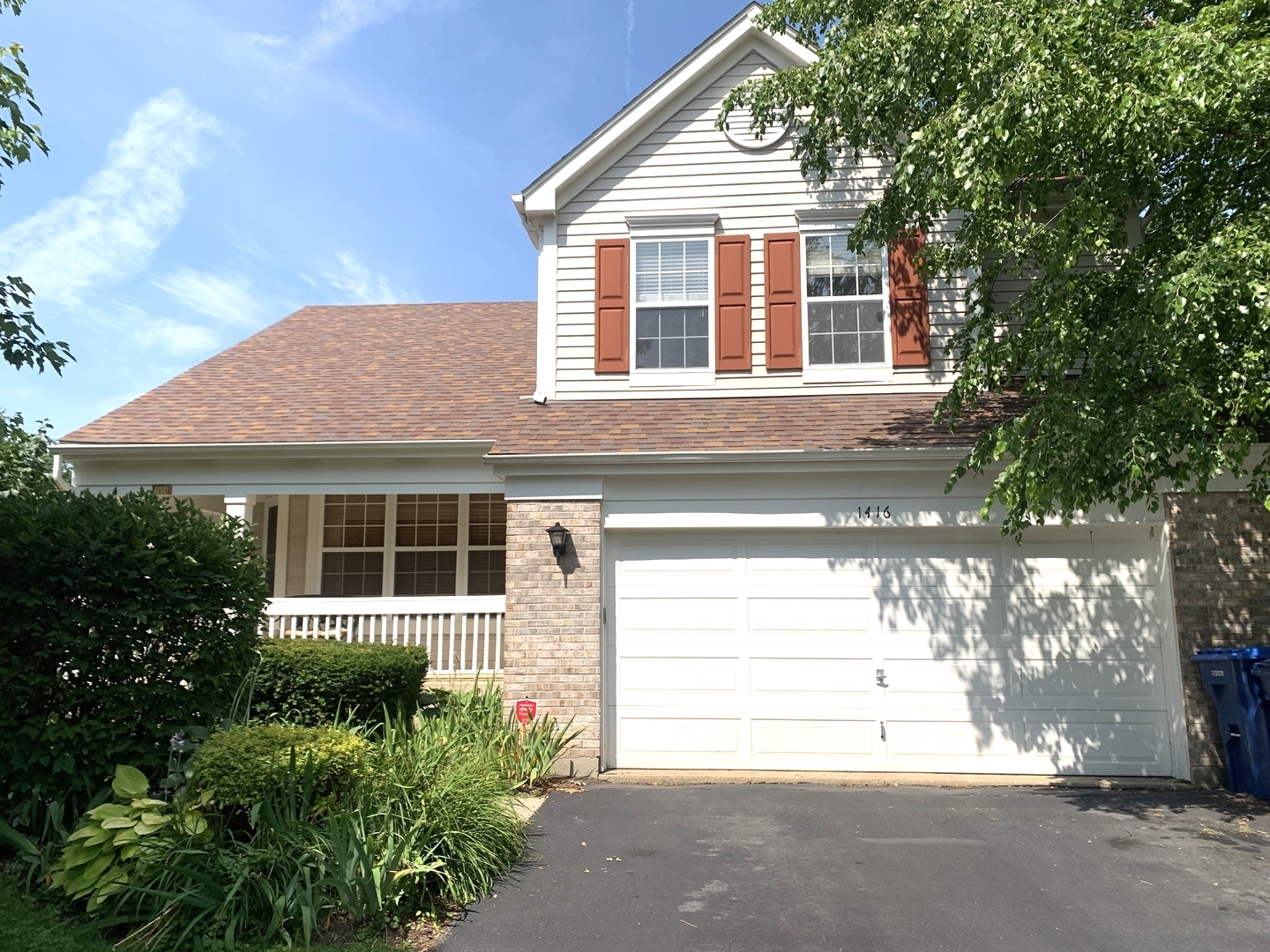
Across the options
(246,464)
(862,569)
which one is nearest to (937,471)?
(862,569)

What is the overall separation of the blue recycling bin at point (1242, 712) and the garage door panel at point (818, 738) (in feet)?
9.83

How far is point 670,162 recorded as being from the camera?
11031mm

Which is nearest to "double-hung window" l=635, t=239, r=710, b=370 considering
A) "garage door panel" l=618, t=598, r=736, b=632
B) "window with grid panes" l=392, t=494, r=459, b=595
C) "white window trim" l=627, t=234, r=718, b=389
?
"white window trim" l=627, t=234, r=718, b=389

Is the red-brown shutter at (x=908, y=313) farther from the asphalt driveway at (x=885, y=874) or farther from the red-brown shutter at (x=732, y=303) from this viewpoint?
the asphalt driveway at (x=885, y=874)

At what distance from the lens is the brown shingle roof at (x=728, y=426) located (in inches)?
366

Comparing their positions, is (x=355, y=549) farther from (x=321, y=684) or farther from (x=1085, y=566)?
(x=1085, y=566)

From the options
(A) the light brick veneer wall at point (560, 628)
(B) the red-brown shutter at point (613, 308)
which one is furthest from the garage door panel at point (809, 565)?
(B) the red-brown shutter at point (613, 308)

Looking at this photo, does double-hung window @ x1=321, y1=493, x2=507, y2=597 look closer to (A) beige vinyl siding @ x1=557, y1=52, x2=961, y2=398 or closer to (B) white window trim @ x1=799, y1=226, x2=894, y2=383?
(A) beige vinyl siding @ x1=557, y1=52, x2=961, y2=398

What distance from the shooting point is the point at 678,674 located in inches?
370

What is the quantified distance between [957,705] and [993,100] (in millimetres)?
5479

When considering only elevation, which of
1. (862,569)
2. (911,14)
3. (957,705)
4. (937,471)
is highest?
(911,14)

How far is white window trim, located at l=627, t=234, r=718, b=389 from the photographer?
35.1 feet

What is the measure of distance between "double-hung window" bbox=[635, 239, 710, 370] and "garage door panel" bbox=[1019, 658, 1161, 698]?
4.69 m

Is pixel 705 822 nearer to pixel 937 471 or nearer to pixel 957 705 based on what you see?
pixel 957 705
